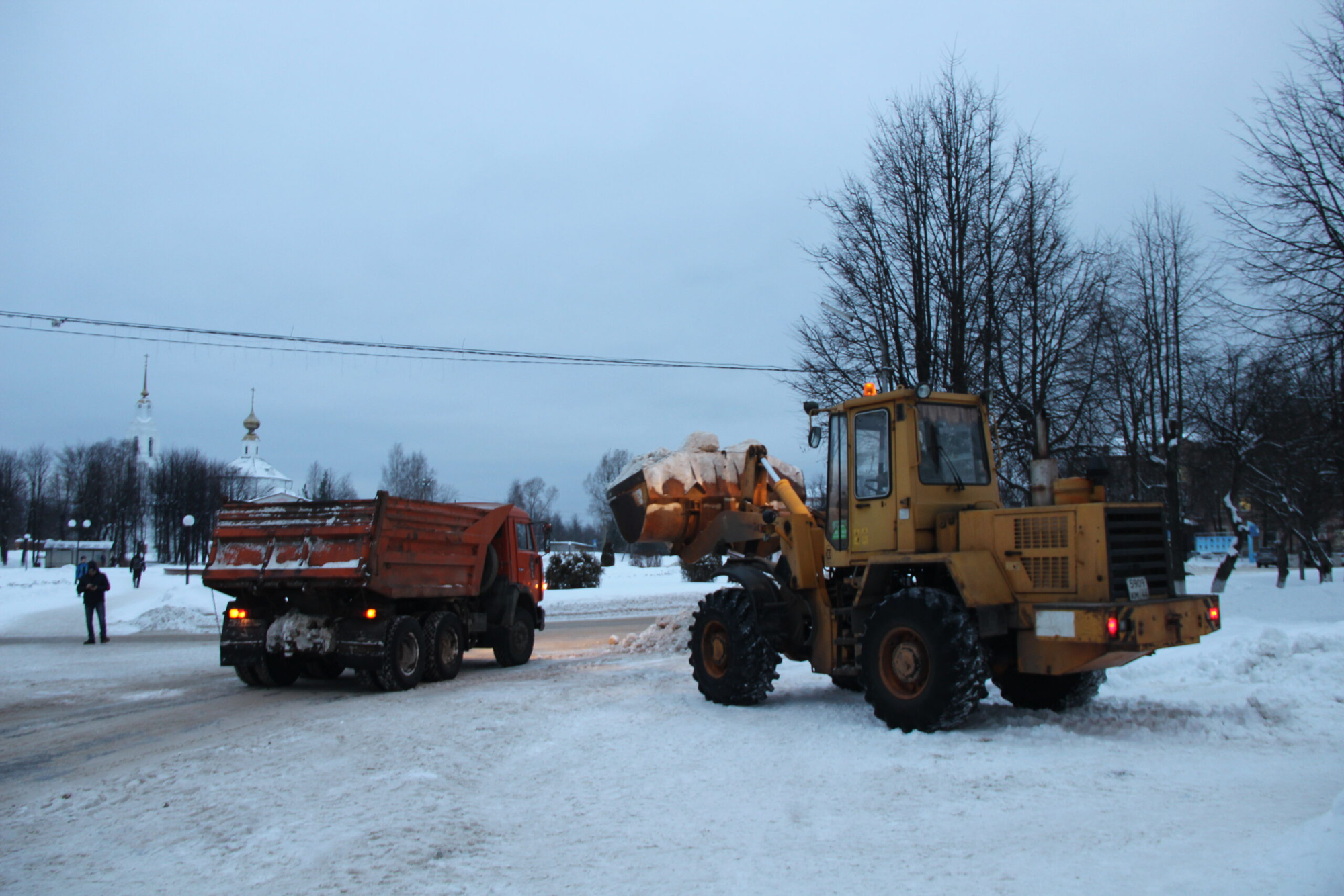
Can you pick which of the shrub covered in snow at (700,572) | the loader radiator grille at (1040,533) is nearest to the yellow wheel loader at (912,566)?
the loader radiator grille at (1040,533)

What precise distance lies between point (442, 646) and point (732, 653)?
15.7 ft

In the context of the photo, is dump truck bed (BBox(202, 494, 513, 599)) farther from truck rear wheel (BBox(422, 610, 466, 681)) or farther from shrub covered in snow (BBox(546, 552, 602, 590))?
shrub covered in snow (BBox(546, 552, 602, 590))

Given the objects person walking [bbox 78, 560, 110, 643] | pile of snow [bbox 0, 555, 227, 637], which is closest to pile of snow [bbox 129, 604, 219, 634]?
pile of snow [bbox 0, 555, 227, 637]

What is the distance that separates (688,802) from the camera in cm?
631

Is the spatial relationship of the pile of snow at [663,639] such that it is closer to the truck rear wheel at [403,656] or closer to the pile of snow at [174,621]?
the truck rear wheel at [403,656]

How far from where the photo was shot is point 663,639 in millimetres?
16844

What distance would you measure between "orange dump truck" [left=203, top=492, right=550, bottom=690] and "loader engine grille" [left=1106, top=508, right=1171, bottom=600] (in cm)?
807

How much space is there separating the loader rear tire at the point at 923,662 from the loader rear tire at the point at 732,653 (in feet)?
4.88

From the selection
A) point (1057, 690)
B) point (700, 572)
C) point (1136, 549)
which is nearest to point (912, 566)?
point (1057, 690)

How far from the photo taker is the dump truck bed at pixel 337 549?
11.4 meters

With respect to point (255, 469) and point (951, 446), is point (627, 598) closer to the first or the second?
point (951, 446)

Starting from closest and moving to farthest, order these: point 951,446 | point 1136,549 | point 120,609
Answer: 1. point 1136,549
2. point 951,446
3. point 120,609

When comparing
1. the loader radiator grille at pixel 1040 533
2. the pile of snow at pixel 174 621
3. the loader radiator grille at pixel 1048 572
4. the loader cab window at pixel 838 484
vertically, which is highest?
the loader cab window at pixel 838 484

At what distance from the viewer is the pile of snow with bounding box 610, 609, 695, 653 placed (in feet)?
54.4
